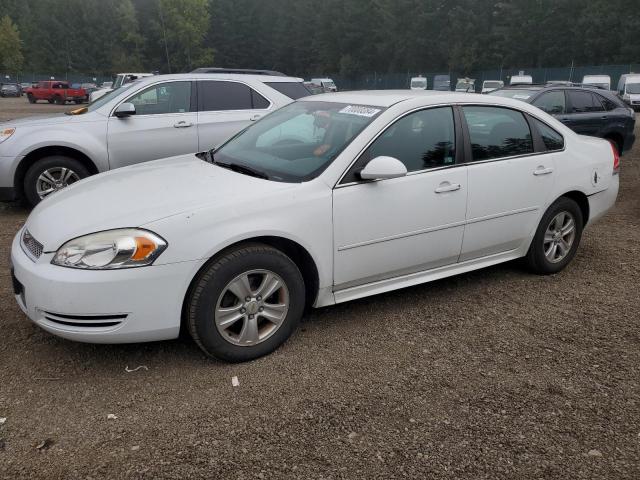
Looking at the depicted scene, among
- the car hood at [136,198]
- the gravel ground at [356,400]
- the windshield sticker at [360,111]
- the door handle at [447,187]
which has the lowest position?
the gravel ground at [356,400]

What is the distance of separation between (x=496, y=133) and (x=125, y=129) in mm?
4507

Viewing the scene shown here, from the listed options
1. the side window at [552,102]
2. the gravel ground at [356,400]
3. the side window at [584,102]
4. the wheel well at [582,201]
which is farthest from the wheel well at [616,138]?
the gravel ground at [356,400]

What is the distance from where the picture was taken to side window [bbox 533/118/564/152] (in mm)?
4531

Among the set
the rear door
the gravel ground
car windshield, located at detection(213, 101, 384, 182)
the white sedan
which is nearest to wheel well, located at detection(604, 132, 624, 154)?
the rear door

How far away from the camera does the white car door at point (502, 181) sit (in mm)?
4070

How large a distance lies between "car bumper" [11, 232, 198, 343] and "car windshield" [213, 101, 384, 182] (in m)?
1.01

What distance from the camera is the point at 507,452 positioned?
2572 mm

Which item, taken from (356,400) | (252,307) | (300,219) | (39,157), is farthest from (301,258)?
(39,157)

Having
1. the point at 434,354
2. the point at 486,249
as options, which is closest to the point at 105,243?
the point at 434,354

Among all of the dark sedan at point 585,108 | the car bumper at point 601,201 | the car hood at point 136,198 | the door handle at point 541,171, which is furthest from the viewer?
the dark sedan at point 585,108

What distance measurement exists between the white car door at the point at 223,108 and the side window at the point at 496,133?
3.72 m

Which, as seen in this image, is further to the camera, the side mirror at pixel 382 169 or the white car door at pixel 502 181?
the white car door at pixel 502 181

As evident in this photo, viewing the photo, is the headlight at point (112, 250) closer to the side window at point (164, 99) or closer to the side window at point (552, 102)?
the side window at point (164, 99)

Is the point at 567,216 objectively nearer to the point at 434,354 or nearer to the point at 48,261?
the point at 434,354
